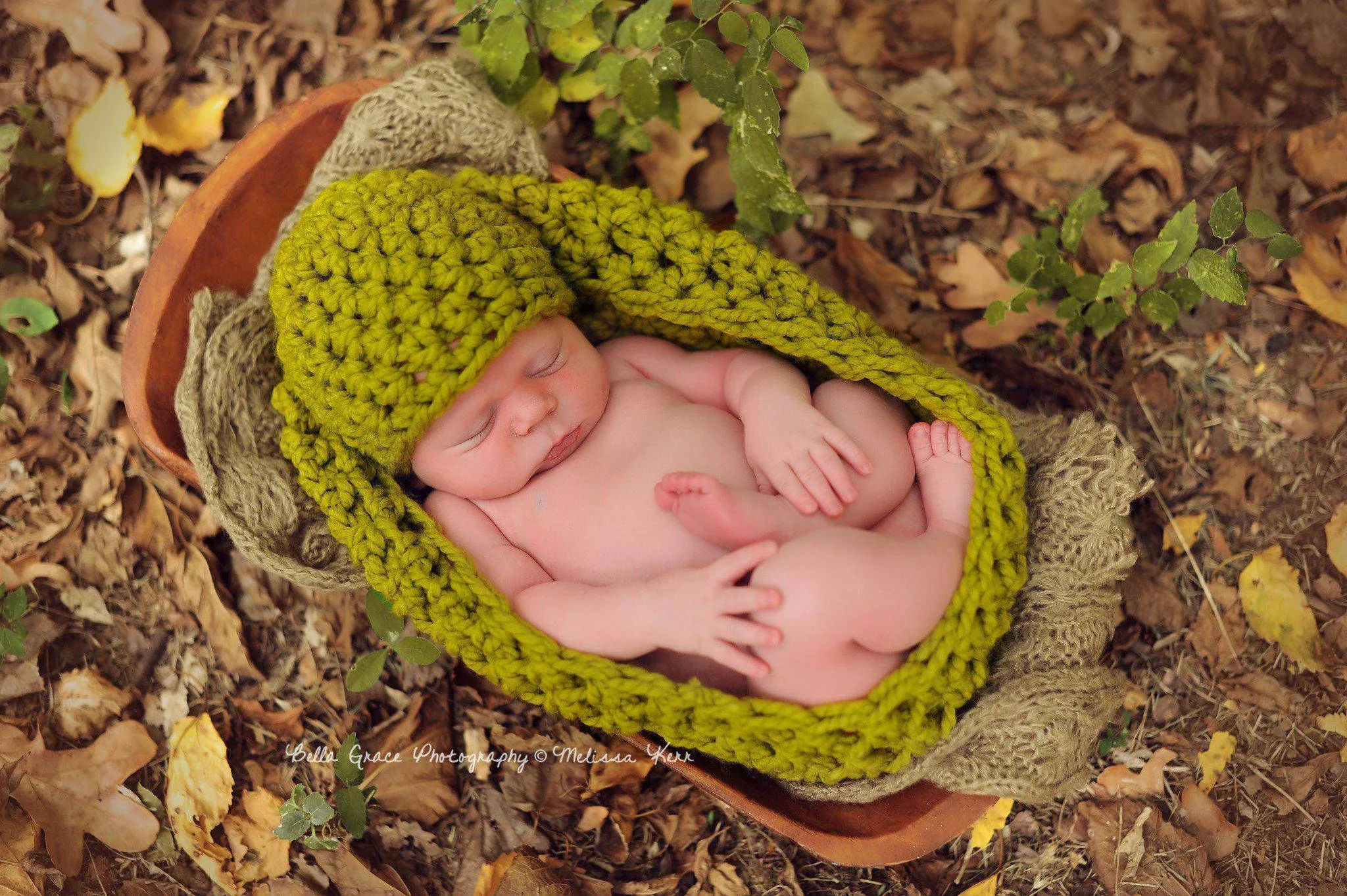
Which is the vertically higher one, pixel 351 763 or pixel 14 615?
pixel 14 615

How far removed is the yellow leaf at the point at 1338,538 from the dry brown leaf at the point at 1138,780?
1.96ft

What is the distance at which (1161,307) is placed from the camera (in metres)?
2.11

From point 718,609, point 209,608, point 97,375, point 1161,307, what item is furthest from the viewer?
point 97,375

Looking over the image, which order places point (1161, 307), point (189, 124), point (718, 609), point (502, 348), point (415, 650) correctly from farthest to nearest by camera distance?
point (189, 124), point (1161, 307), point (415, 650), point (502, 348), point (718, 609)

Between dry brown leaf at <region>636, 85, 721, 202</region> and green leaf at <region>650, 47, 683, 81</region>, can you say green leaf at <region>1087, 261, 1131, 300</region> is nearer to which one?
green leaf at <region>650, 47, 683, 81</region>

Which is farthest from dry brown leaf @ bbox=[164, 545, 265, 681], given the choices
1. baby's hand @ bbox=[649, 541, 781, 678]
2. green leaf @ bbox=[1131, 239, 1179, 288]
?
green leaf @ bbox=[1131, 239, 1179, 288]

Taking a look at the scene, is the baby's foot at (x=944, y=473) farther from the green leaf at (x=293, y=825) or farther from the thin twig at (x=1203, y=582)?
the green leaf at (x=293, y=825)

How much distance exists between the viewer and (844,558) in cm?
163

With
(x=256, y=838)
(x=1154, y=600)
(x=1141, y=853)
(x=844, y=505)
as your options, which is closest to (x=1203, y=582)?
(x=1154, y=600)

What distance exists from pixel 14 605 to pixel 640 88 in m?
1.91

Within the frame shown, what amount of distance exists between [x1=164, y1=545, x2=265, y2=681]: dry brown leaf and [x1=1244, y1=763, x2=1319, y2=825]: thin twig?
2.35 meters

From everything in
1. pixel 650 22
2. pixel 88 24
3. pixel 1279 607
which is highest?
pixel 88 24

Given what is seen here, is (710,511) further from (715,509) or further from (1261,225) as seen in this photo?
(1261,225)
